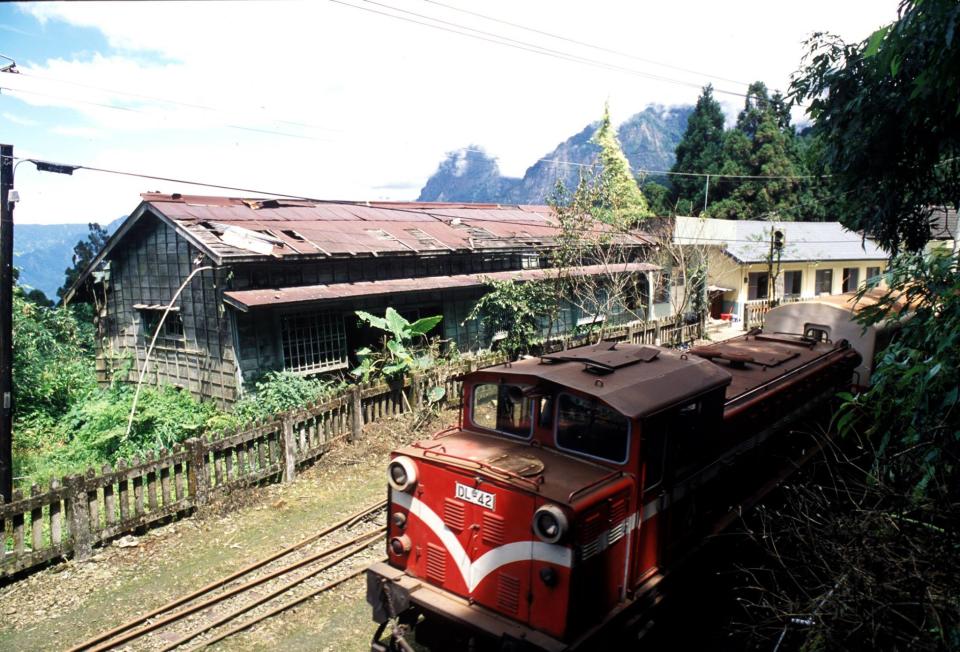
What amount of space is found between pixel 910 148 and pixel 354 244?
36.9 feet

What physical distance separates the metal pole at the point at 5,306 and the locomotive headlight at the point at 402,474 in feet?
24.1

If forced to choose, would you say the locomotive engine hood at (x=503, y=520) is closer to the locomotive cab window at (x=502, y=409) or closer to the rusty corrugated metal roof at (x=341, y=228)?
the locomotive cab window at (x=502, y=409)

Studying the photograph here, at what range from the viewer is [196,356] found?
13.9m

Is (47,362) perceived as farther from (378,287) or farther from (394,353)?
(394,353)

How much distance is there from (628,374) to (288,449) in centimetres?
665

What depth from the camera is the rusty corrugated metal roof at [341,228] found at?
13.1 metres

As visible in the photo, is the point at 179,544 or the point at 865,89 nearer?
the point at 179,544

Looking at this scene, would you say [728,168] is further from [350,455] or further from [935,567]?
[935,567]

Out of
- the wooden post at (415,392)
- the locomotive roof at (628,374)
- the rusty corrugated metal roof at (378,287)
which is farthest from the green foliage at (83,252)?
the locomotive roof at (628,374)

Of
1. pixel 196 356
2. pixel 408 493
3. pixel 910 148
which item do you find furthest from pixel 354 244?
pixel 910 148

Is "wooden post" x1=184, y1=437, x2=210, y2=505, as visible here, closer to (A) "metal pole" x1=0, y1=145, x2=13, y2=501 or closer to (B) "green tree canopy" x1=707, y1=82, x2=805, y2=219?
(A) "metal pole" x1=0, y1=145, x2=13, y2=501

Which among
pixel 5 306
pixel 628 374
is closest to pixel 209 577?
pixel 5 306

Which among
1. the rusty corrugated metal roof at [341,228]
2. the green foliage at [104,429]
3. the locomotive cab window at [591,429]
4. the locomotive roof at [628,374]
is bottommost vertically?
the green foliage at [104,429]

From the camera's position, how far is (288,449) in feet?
34.0
